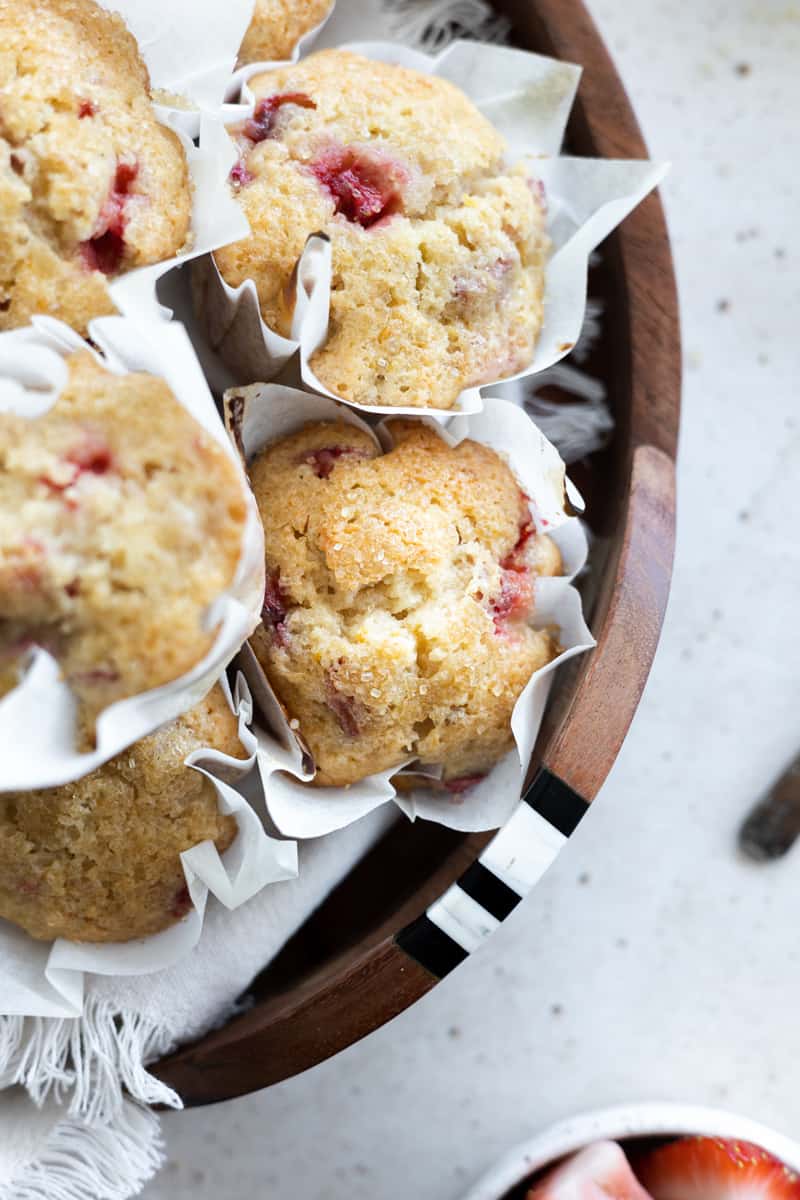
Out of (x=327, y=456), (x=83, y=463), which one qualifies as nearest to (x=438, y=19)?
(x=327, y=456)

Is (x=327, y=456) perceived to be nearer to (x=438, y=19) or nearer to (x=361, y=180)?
(x=361, y=180)

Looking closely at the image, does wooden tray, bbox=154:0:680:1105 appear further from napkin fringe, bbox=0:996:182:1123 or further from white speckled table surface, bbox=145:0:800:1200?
white speckled table surface, bbox=145:0:800:1200

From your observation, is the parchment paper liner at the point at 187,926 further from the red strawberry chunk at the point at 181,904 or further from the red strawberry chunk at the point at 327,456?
the red strawberry chunk at the point at 327,456

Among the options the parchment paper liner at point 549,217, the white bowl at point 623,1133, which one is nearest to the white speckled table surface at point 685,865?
the white bowl at point 623,1133

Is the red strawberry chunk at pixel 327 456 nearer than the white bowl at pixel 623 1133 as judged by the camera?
Yes

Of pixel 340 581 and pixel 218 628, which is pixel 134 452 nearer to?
pixel 218 628

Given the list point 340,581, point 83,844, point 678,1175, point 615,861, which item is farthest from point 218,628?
point 678,1175
